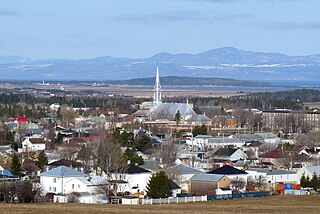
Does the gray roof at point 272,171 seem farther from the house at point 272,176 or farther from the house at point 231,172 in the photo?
the house at point 231,172

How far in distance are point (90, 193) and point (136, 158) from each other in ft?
33.2

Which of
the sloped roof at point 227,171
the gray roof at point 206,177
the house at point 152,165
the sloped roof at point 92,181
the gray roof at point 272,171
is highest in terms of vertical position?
the sloped roof at point 92,181

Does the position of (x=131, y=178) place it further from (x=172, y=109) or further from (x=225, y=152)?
(x=172, y=109)

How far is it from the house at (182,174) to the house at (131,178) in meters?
1.18

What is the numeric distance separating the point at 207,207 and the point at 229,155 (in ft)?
76.7

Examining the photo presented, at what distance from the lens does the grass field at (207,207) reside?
85.8 feet

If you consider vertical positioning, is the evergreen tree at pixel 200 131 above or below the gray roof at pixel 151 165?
below

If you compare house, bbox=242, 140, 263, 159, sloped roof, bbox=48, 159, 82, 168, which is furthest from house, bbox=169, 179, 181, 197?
house, bbox=242, 140, 263, 159

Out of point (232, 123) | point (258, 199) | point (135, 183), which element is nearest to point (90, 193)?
point (135, 183)

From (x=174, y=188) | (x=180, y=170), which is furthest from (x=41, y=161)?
(x=174, y=188)

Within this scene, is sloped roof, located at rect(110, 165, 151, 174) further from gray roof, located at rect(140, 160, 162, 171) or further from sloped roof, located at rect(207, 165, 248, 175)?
sloped roof, located at rect(207, 165, 248, 175)

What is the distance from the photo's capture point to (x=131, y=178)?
39.7 metres

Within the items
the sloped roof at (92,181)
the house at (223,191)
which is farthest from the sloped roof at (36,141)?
the house at (223,191)

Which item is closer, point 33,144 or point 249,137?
point 33,144
